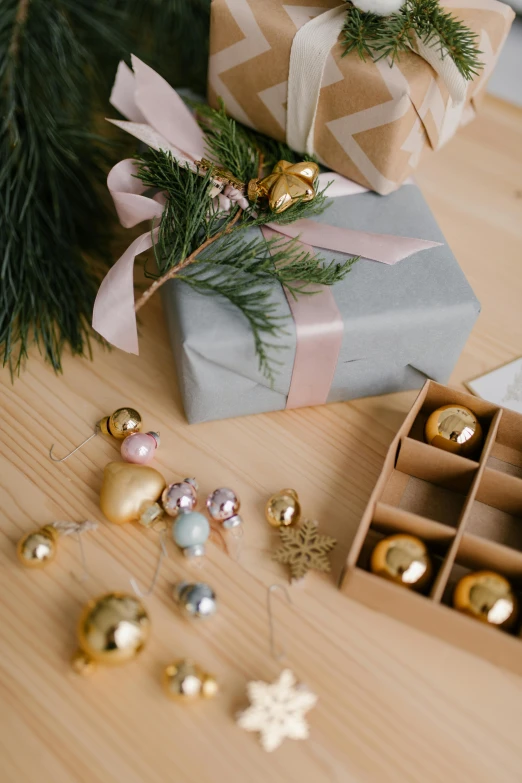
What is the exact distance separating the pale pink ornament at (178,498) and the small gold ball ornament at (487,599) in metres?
0.22

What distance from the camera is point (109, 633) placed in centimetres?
45

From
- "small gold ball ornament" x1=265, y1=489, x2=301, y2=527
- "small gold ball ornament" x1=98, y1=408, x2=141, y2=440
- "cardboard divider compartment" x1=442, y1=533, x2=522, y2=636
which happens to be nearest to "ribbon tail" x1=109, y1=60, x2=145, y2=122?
"small gold ball ornament" x1=98, y1=408, x2=141, y2=440

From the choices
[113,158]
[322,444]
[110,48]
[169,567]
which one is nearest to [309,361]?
[322,444]

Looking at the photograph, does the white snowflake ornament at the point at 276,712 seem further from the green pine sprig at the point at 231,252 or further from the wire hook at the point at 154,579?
the green pine sprig at the point at 231,252

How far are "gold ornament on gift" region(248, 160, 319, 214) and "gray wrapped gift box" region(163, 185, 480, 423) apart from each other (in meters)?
0.05

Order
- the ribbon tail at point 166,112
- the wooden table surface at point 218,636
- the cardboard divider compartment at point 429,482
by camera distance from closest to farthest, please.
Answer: the wooden table surface at point 218,636
the cardboard divider compartment at point 429,482
the ribbon tail at point 166,112

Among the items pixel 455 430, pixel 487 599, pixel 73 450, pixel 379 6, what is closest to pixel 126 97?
pixel 379 6

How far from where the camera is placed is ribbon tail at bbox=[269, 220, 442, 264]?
60 cm

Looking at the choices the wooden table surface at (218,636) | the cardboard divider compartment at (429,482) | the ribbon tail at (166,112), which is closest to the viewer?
the wooden table surface at (218,636)

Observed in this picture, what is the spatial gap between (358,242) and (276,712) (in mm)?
403

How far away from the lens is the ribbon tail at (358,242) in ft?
1.97

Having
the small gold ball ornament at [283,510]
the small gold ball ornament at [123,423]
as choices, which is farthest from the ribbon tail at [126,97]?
the small gold ball ornament at [283,510]

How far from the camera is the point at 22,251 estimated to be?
0.64m

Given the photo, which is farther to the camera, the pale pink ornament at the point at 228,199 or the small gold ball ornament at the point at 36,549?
the pale pink ornament at the point at 228,199
